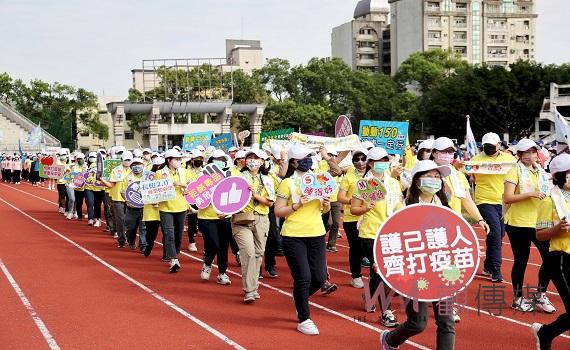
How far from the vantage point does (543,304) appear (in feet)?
26.5

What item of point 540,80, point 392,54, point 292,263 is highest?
point 392,54

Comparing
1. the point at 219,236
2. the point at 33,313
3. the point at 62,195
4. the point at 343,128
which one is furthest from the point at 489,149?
the point at 62,195

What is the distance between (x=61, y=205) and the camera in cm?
2216

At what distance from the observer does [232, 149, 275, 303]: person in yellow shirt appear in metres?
8.72

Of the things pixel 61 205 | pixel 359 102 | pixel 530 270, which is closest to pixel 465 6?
pixel 359 102

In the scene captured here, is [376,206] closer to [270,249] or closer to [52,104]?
[270,249]

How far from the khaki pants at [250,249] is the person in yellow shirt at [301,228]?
1152 mm

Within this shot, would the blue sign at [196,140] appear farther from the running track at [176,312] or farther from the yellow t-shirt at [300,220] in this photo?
the yellow t-shirt at [300,220]

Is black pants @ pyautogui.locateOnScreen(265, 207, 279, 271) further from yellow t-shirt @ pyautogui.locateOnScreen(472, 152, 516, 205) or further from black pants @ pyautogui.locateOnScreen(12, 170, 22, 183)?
black pants @ pyautogui.locateOnScreen(12, 170, 22, 183)

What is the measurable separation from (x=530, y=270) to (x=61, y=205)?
15.1 m

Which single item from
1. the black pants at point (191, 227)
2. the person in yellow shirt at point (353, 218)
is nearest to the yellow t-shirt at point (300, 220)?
the person in yellow shirt at point (353, 218)

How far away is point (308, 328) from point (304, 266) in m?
0.59

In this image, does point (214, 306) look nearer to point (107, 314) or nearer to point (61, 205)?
point (107, 314)

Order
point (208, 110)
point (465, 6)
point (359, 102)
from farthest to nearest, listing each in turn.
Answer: point (465, 6) → point (359, 102) → point (208, 110)
